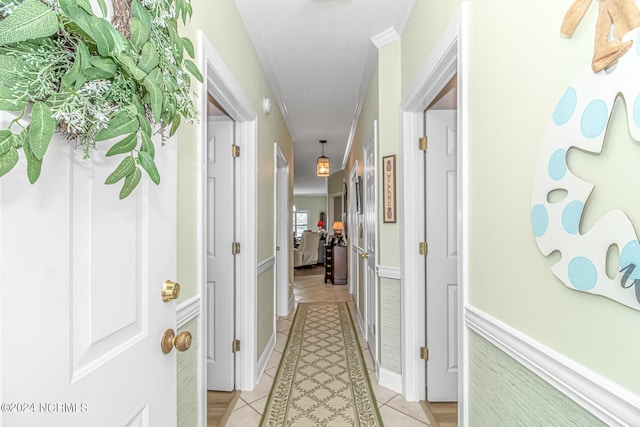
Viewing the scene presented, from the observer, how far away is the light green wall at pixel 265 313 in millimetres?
2688

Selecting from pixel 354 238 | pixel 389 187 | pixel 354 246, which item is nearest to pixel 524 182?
pixel 389 187

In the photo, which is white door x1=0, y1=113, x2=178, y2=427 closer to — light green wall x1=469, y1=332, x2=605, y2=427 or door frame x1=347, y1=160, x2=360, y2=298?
light green wall x1=469, y1=332, x2=605, y2=427

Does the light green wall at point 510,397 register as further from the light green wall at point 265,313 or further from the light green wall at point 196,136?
the light green wall at point 265,313

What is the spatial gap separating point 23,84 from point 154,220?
1.47 ft

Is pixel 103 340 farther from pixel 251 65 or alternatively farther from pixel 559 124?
pixel 251 65

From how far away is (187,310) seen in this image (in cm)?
133

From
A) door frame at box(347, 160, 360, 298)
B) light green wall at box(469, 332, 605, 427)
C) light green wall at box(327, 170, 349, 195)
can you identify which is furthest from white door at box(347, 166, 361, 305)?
light green wall at box(327, 170, 349, 195)

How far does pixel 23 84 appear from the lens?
46 centimetres

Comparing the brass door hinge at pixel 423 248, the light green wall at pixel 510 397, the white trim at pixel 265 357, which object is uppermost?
the brass door hinge at pixel 423 248

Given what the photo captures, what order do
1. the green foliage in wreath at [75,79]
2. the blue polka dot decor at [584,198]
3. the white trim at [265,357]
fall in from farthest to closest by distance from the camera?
the white trim at [265,357]
the blue polka dot decor at [584,198]
the green foliage in wreath at [75,79]

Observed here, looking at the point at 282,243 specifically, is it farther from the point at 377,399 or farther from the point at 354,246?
the point at 377,399

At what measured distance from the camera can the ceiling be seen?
2.10 m

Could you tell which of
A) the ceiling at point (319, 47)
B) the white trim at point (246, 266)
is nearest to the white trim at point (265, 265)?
the white trim at point (246, 266)

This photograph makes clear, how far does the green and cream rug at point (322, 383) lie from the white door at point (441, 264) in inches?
19.5
